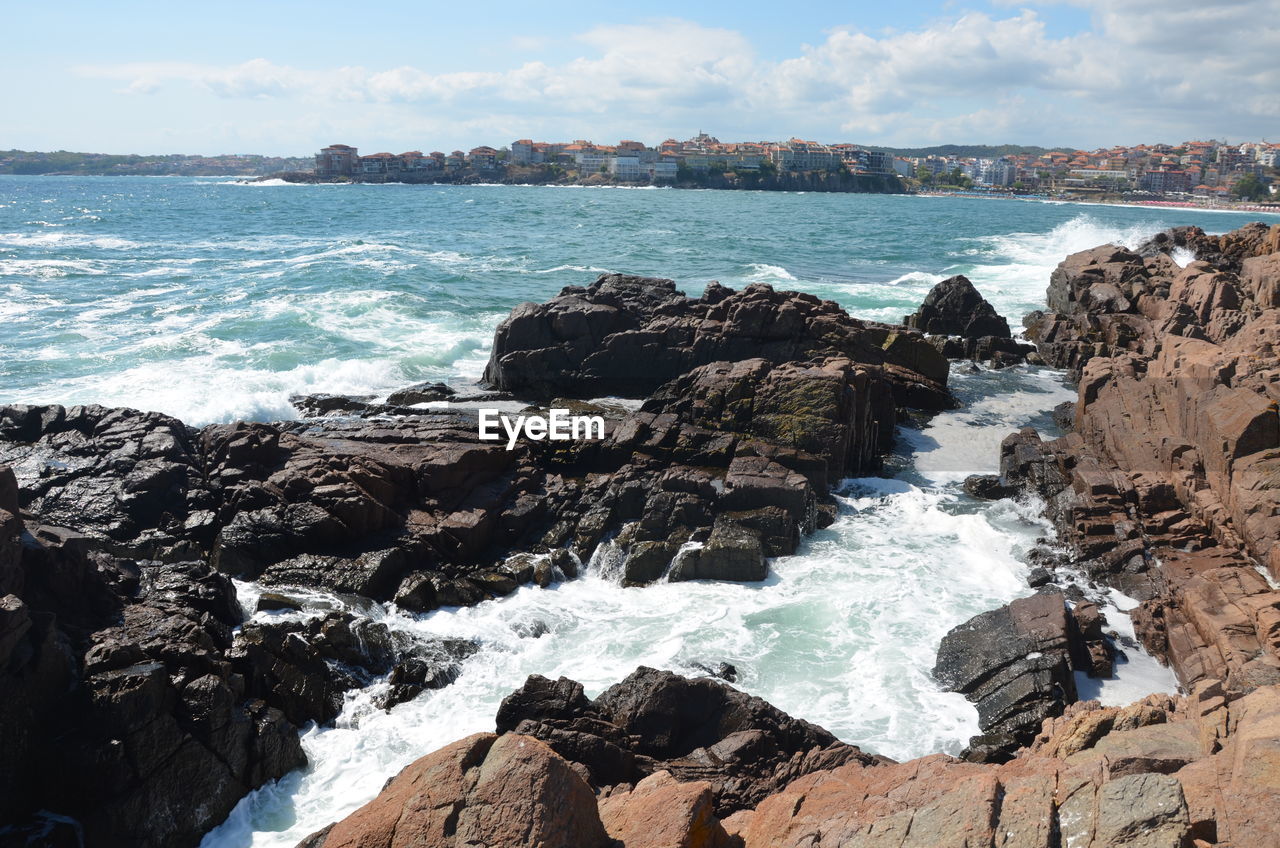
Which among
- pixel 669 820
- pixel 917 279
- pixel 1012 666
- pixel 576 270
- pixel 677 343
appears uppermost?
pixel 576 270

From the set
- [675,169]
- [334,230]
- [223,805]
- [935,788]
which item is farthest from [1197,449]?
[675,169]

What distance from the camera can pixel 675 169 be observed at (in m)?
175

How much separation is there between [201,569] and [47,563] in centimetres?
242

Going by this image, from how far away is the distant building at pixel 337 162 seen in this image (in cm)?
18425

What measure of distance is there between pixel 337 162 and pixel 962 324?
178 metres

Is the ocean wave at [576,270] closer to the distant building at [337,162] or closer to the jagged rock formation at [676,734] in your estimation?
the jagged rock formation at [676,734]

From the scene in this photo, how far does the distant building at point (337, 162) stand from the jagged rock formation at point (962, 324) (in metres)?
173

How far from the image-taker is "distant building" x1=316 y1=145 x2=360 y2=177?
18425 cm

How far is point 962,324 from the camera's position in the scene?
1277 inches

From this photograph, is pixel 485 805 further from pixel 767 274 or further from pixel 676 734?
pixel 767 274

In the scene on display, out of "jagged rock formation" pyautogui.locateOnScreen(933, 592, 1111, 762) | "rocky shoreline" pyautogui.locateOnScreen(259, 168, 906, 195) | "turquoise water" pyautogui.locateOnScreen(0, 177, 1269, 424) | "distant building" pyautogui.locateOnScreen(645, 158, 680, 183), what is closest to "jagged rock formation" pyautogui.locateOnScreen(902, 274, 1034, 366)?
"turquoise water" pyautogui.locateOnScreen(0, 177, 1269, 424)

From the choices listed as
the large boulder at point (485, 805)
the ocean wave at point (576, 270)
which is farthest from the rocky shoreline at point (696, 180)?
the large boulder at point (485, 805)

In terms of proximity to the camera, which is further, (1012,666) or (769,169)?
(769,169)

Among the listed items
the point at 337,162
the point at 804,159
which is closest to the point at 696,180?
the point at 804,159
